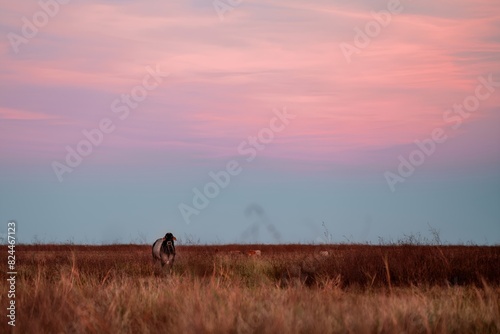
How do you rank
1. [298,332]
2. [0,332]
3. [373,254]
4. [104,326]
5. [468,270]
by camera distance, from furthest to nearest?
[373,254]
[468,270]
[0,332]
[104,326]
[298,332]

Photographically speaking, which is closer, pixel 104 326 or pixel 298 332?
pixel 298 332

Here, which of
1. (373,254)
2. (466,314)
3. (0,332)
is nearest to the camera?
(0,332)

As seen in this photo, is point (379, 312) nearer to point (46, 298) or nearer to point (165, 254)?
point (46, 298)

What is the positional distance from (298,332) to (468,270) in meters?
10.8

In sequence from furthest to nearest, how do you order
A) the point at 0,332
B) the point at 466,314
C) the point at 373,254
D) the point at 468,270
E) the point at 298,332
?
1. the point at 373,254
2. the point at 468,270
3. the point at 466,314
4. the point at 0,332
5. the point at 298,332

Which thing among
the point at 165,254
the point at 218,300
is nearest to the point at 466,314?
the point at 218,300

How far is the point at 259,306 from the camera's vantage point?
8.55 metres

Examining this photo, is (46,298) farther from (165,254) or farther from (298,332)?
(165,254)

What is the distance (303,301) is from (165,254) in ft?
36.7

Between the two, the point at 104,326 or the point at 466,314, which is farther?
the point at 466,314

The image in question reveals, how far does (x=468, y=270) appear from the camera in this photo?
16625mm

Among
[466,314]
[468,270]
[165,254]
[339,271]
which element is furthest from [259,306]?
[165,254]

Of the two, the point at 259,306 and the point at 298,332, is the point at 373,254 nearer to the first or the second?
the point at 259,306

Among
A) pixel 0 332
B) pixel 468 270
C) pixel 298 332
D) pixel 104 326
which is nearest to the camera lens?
pixel 298 332
